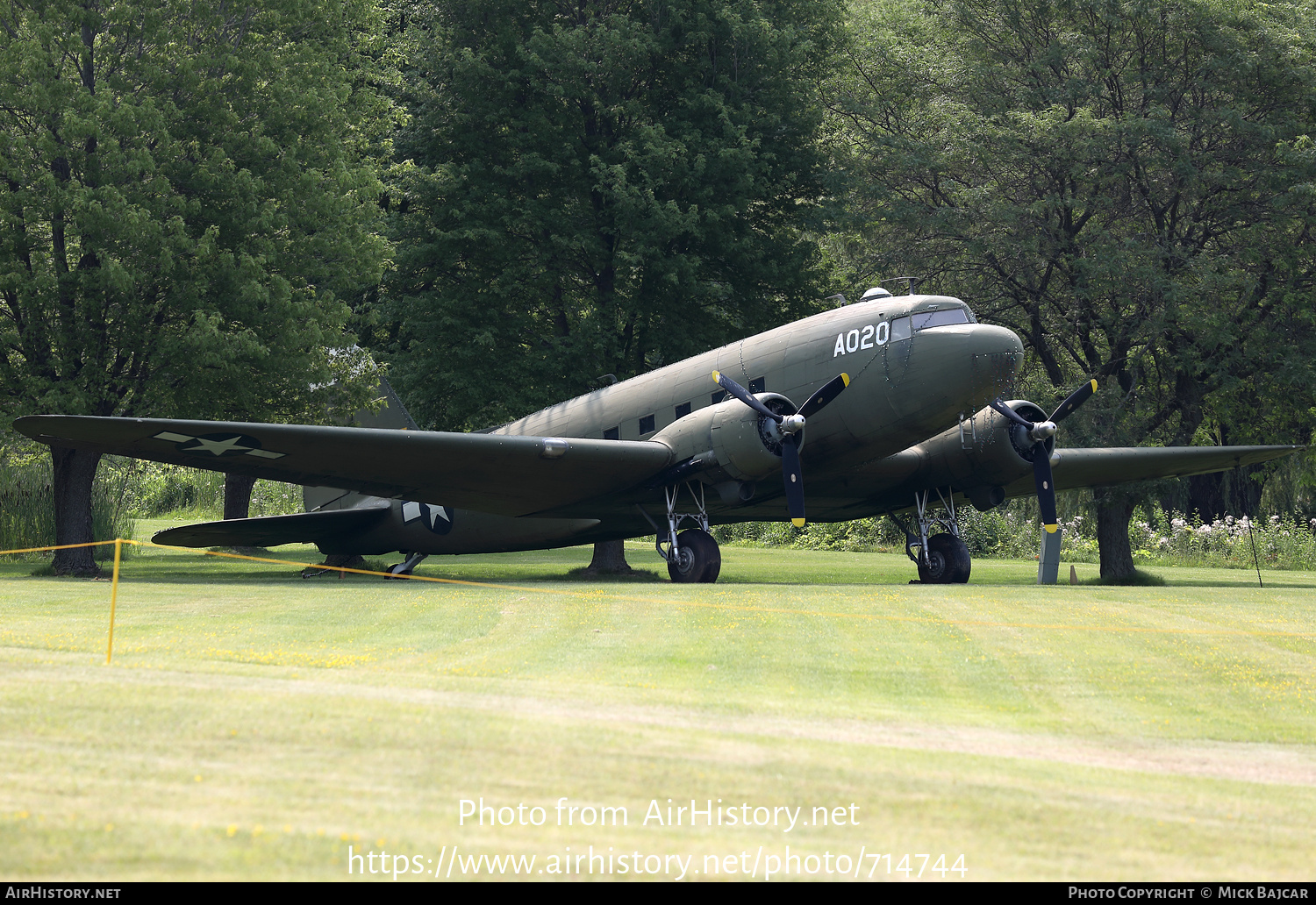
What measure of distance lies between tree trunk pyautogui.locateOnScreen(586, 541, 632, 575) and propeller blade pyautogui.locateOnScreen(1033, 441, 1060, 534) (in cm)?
1181

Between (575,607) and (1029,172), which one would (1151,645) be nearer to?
(575,607)

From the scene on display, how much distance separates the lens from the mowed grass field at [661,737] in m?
6.04

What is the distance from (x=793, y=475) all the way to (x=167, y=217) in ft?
47.9

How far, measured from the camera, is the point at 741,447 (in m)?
20.6

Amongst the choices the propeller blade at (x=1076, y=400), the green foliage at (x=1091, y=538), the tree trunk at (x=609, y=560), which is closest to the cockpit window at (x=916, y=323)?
the propeller blade at (x=1076, y=400)

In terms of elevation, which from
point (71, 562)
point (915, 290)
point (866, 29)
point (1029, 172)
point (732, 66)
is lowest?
point (71, 562)

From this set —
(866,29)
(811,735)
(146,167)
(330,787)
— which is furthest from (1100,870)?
(866,29)

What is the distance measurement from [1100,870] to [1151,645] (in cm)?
814

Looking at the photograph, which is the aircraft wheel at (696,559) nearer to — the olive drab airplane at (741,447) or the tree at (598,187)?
the olive drab airplane at (741,447)

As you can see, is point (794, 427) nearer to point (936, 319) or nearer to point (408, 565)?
point (936, 319)

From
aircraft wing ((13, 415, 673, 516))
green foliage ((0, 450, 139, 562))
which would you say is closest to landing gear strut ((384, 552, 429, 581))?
aircraft wing ((13, 415, 673, 516))

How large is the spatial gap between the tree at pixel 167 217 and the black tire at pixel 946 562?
14.1 m

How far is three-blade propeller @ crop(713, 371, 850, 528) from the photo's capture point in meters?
20.1

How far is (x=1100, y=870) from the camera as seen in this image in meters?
5.91
